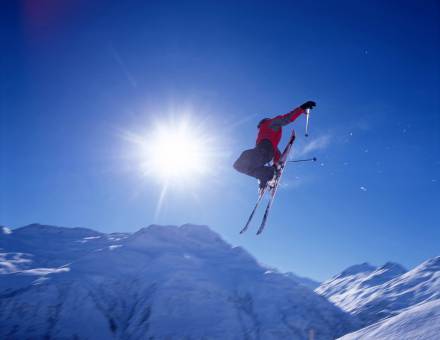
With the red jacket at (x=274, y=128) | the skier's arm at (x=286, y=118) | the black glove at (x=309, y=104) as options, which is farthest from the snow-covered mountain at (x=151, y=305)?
the black glove at (x=309, y=104)

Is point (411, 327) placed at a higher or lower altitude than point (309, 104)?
lower

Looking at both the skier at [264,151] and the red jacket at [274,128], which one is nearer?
the red jacket at [274,128]

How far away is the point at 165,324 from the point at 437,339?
15481 cm

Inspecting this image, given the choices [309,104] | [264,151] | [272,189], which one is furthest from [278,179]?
[309,104]

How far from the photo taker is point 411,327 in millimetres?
5793

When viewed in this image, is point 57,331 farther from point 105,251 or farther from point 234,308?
point 234,308

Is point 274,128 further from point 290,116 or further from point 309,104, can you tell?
point 309,104

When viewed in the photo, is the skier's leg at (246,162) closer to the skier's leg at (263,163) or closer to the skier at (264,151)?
the skier at (264,151)

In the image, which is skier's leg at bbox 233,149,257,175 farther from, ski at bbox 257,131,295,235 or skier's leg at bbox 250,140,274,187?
ski at bbox 257,131,295,235

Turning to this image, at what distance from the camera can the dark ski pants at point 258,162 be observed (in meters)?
12.2

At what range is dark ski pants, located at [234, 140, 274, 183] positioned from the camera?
1223 centimetres

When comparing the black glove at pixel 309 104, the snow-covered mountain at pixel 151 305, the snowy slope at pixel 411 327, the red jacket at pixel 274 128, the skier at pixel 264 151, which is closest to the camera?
the snowy slope at pixel 411 327

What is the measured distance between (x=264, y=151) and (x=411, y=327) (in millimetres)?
7310

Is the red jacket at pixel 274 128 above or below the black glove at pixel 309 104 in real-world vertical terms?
above
